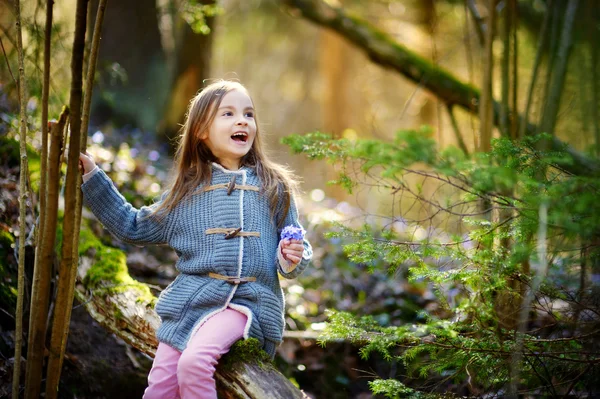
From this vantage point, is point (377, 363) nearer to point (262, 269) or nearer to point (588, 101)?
point (262, 269)

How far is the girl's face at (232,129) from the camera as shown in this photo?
267 centimetres

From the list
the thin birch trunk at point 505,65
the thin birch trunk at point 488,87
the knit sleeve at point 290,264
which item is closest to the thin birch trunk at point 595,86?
the thin birch trunk at point 505,65

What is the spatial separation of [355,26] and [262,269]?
4518 mm

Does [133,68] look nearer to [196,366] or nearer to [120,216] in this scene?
[120,216]

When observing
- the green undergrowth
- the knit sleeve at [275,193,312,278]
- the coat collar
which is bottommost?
the green undergrowth

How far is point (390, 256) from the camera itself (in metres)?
2.30

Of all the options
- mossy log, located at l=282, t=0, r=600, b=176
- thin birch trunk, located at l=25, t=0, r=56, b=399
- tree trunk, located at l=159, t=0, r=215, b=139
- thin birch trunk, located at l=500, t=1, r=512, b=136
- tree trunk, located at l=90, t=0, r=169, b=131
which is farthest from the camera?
tree trunk, located at l=90, t=0, r=169, b=131

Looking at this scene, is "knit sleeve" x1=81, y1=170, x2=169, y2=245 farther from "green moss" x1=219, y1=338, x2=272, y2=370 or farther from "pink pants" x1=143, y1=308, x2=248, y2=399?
"green moss" x1=219, y1=338, x2=272, y2=370

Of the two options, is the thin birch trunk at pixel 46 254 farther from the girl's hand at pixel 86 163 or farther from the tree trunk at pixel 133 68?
the tree trunk at pixel 133 68

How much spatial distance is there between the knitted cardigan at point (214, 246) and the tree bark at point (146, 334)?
16 centimetres

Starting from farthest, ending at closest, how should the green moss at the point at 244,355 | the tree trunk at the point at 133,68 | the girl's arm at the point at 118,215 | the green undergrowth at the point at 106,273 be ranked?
the tree trunk at the point at 133,68, the green undergrowth at the point at 106,273, the girl's arm at the point at 118,215, the green moss at the point at 244,355

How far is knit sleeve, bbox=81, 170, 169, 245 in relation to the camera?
8.50 ft

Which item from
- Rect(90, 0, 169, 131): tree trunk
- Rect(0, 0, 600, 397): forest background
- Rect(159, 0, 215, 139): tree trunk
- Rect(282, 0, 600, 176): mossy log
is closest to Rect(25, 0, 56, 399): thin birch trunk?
Rect(0, 0, 600, 397): forest background

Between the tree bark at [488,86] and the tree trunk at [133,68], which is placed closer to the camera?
the tree bark at [488,86]
